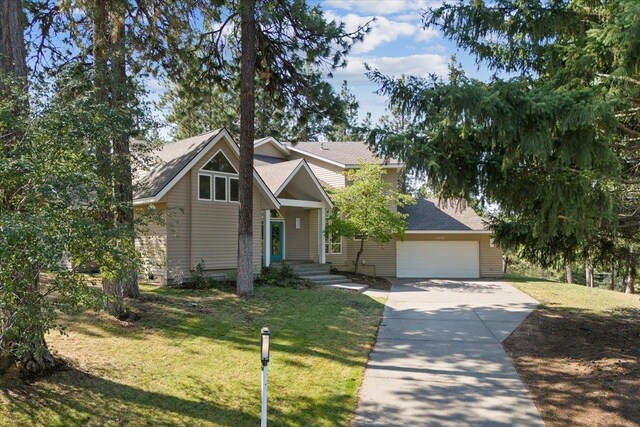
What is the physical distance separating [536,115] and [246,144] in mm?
8175

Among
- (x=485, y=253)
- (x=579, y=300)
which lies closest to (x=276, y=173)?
(x=485, y=253)

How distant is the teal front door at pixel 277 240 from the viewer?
2069cm

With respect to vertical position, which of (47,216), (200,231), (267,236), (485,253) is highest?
(47,216)

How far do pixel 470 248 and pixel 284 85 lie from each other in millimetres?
14044

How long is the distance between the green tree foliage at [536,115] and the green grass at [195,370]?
3.49m

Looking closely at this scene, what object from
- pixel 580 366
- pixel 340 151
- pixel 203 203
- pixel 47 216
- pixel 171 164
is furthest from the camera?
→ pixel 340 151

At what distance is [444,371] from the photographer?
725 cm

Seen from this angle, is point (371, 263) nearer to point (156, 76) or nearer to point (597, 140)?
point (156, 76)

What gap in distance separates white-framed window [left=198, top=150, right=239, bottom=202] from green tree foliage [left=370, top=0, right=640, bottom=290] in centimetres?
936

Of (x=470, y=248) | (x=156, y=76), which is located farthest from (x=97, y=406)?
(x=470, y=248)

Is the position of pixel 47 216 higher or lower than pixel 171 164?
lower

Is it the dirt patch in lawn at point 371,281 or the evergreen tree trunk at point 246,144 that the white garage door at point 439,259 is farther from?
the evergreen tree trunk at point 246,144

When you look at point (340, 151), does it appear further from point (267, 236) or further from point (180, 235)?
point (180, 235)

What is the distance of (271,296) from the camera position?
13211mm
